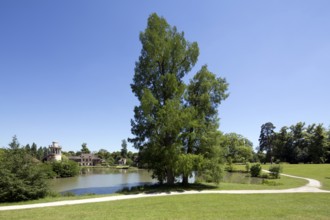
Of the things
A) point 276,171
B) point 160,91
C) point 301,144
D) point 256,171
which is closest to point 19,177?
point 160,91

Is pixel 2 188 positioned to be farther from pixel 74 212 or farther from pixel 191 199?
pixel 191 199

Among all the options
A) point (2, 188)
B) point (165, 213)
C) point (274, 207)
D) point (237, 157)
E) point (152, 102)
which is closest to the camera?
point (165, 213)

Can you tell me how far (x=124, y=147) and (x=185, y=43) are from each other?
97483mm

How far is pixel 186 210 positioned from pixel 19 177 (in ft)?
31.8

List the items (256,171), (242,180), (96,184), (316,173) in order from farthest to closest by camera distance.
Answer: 1. (256,171)
2. (316,173)
3. (242,180)
4. (96,184)

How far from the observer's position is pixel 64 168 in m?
43.4

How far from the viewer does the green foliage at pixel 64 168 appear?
42.2 metres

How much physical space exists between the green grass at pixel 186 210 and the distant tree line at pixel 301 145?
50.7 m

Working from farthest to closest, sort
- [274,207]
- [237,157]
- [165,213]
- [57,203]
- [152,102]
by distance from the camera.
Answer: [237,157] < [152,102] < [57,203] < [274,207] < [165,213]

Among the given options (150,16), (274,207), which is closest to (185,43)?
(150,16)

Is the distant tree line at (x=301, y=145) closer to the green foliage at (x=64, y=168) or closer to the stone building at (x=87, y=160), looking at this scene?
the green foliage at (x=64, y=168)

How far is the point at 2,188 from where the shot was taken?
12.4 meters

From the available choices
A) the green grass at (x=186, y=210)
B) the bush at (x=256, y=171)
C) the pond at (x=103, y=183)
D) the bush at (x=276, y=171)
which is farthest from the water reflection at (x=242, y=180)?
the green grass at (x=186, y=210)

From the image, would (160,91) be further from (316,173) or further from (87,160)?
(87,160)
